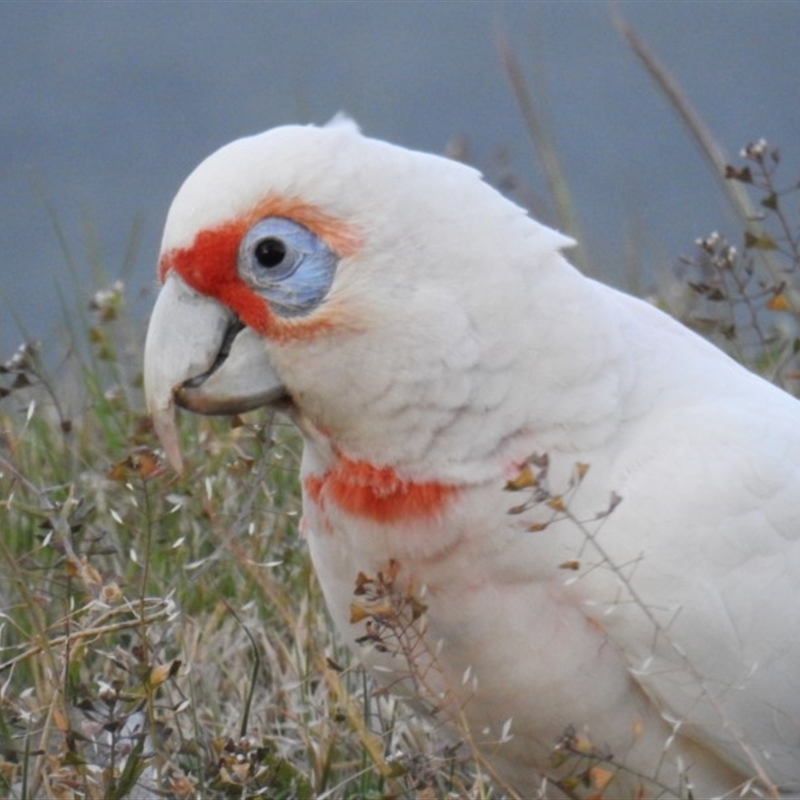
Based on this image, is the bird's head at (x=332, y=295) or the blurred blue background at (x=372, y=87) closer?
the bird's head at (x=332, y=295)

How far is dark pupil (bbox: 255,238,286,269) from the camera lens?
3012 millimetres

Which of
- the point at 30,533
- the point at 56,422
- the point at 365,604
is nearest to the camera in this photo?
the point at 365,604

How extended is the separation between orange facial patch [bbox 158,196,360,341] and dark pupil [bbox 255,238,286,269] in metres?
0.03

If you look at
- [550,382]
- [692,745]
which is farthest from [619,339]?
[692,745]

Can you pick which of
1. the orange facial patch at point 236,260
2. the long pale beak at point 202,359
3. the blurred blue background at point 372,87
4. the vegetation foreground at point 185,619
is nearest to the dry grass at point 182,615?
the vegetation foreground at point 185,619

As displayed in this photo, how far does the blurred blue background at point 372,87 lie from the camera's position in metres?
13.8

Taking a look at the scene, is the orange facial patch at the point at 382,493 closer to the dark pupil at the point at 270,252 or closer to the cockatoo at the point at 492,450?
the cockatoo at the point at 492,450

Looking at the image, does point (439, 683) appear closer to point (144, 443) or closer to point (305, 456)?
point (305, 456)

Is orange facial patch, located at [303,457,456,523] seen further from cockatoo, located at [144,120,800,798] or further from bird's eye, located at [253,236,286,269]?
bird's eye, located at [253,236,286,269]

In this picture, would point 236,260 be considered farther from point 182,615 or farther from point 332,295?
point 182,615

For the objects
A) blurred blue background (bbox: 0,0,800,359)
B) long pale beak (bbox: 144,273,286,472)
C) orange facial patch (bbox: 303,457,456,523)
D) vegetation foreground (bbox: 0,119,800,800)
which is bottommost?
vegetation foreground (bbox: 0,119,800,800)

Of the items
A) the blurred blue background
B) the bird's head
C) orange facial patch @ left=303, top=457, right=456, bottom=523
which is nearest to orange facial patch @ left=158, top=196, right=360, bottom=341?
the bird's head

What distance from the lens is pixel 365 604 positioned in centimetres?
300

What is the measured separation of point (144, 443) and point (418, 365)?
104 cm
